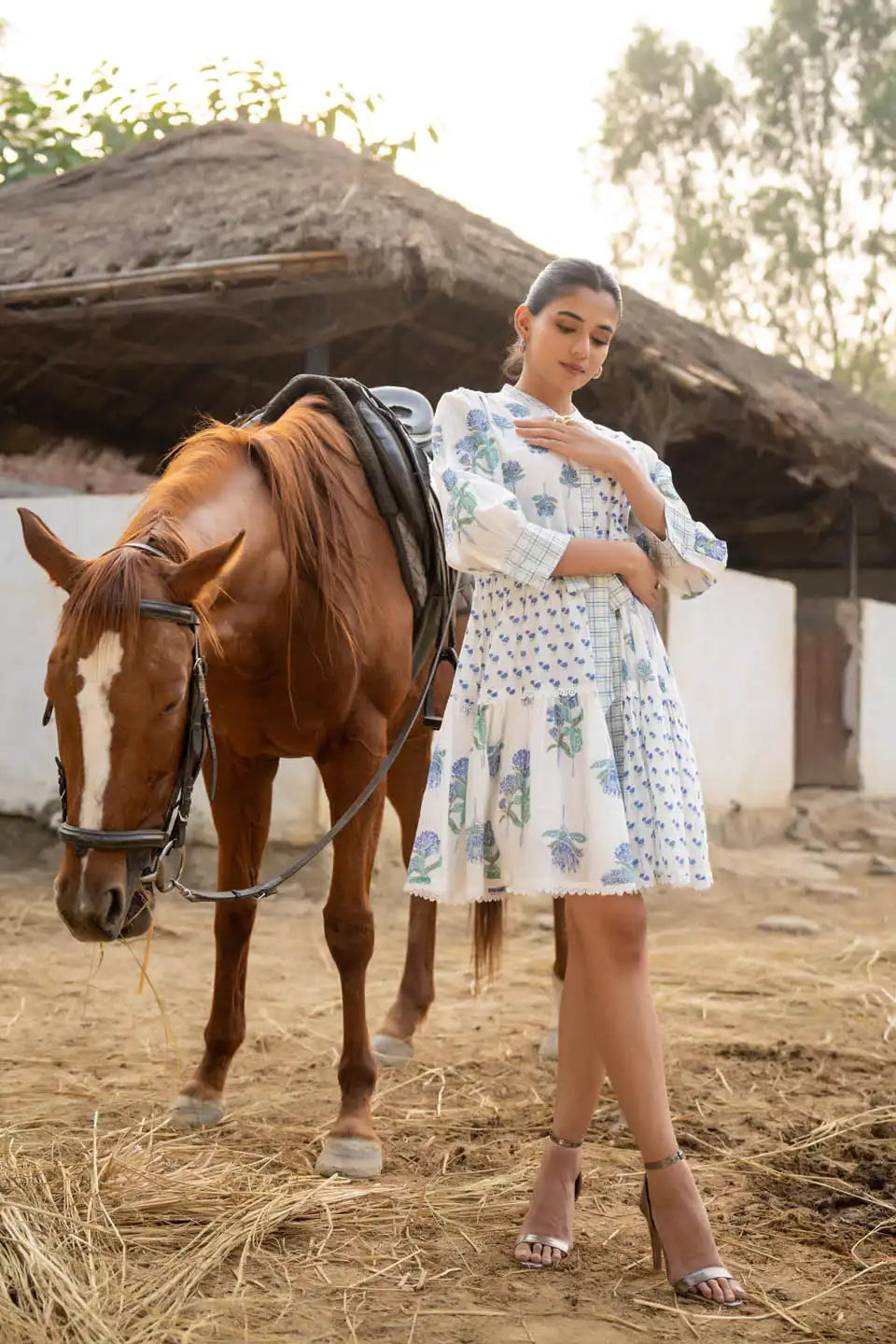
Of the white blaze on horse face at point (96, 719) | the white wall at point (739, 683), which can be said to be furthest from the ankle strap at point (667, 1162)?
the white wall at point (739, 683)

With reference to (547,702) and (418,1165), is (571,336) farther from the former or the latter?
(418,1165)

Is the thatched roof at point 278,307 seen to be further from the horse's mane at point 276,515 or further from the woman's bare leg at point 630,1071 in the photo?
the woman's bare leg at point 630,1071

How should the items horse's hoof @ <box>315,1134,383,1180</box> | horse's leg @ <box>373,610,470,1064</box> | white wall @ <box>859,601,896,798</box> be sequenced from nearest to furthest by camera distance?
horse's hoof @ <box>315,1134,383,1180</box> < horse's leg @ <box>373,610,470,1064</box> < white wall @ <box>859,601,896,798</box>

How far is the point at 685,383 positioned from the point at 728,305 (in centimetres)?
1918

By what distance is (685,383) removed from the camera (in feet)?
24.7

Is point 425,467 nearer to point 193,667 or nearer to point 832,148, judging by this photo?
point 193,667

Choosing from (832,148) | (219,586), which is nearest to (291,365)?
(219,586)

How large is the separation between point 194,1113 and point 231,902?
0.50 meters

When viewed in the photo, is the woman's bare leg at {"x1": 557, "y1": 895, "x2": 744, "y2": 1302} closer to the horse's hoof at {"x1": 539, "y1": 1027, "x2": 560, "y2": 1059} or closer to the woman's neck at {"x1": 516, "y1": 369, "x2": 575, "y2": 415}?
the woman's neck at {"x1": 516, "y1": 369, "x2": 575, "y2": 415}

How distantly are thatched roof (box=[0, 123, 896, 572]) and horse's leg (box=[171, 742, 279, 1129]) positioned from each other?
3.38m

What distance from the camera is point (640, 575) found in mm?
2156

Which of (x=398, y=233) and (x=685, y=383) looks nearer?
(x=398, y=233)

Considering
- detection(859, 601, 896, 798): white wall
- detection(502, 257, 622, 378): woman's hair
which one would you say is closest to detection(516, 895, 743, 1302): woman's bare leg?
detection(502, 257, 622, 378): woman's hair

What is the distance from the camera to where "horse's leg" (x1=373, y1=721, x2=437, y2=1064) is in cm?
373
